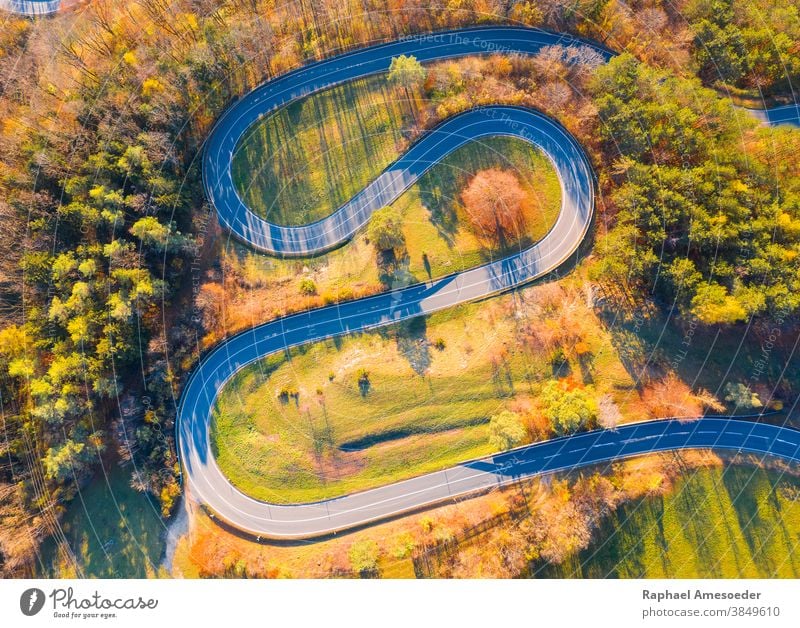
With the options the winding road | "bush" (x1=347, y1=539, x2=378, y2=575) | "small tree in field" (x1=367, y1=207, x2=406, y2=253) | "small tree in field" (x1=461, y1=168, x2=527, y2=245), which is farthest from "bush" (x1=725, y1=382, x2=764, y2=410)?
"bush" (x1=347, y1=539, x2=378, y2=575)

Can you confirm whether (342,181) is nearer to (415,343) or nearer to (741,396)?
(415,343)

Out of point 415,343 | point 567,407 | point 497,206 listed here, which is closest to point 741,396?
point 567,407

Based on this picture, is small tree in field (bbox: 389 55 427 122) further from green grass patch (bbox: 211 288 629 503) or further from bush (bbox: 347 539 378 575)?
bush (bbox: 347 539 378 575)

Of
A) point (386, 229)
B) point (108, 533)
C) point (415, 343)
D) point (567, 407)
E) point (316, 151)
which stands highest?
point (316, 151)

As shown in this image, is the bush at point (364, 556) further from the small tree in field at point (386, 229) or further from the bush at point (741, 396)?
the bush at point (741, 396)

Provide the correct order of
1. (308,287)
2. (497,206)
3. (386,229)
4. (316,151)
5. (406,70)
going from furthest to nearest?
1. (316,151)
2. (308,287)
3. (497,206)
4. (386,229)
5. (406,70)

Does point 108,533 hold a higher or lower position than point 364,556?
higher

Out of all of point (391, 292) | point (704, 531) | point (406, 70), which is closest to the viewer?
point (406, 70)
